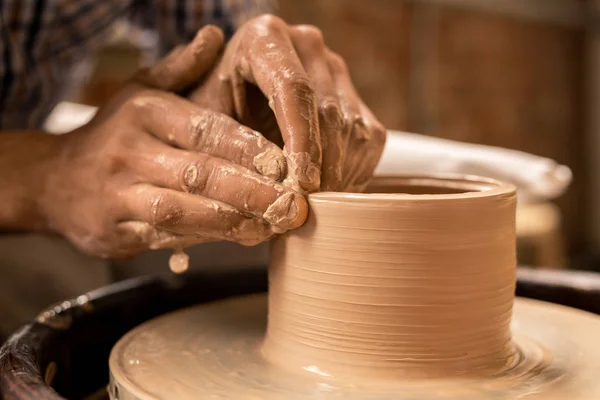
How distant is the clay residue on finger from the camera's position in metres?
0.67

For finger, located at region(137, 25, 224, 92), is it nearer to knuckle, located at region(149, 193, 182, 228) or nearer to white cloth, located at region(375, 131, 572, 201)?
knuckle, located at region(149, 193, 182, 228)

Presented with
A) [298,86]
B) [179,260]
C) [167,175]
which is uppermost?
[298,86]

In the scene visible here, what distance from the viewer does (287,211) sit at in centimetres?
67

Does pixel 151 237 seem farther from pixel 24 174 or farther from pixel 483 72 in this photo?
pixel 483 72

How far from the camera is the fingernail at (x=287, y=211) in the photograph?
67 centimetres

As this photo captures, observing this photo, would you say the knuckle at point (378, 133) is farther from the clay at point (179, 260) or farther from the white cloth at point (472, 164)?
the white cloth at point (472, 164)

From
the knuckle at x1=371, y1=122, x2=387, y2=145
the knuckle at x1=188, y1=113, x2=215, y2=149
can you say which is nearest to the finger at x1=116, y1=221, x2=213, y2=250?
the knuckle at x1=188, y1=113, x2=215, y2=149

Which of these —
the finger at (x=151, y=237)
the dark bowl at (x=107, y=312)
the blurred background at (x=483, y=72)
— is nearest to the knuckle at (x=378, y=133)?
the finger at (x=151, y=237)

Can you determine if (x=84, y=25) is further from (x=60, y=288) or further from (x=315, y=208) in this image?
(x=315, y=208)

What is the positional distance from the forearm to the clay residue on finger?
0.42m

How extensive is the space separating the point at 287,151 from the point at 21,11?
0.84m

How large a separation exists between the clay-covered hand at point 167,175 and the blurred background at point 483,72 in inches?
62.0

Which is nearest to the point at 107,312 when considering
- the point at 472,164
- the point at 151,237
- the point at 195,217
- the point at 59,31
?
the point at 151,237

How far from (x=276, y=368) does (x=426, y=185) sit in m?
0.32
